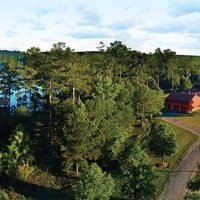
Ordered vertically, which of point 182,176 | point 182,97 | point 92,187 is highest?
point 182,97

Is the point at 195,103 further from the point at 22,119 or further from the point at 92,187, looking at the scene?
the point at 92,187

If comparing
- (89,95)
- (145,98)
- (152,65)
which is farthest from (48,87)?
(152,65)

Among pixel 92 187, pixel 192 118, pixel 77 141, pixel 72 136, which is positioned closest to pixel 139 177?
pixel 92 187

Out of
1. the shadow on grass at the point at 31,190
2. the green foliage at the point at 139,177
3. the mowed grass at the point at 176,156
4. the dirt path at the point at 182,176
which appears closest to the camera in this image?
the green foliage at the point at 139,177

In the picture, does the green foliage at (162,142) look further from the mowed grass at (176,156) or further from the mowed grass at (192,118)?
the mowed grass at (192,118)

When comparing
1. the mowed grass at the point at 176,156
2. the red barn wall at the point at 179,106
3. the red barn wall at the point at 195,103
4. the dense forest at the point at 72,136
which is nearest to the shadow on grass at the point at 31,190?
the dense forest at the point at 72,136

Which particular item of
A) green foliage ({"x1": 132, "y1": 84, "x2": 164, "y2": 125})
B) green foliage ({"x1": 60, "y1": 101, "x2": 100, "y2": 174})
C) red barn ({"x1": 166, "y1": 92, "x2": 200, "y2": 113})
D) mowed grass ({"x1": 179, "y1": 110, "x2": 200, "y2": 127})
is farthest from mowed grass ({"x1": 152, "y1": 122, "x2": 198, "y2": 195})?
red barn ({"x1": 166, "y1": 92, "x2": 200, "y2": 113})
